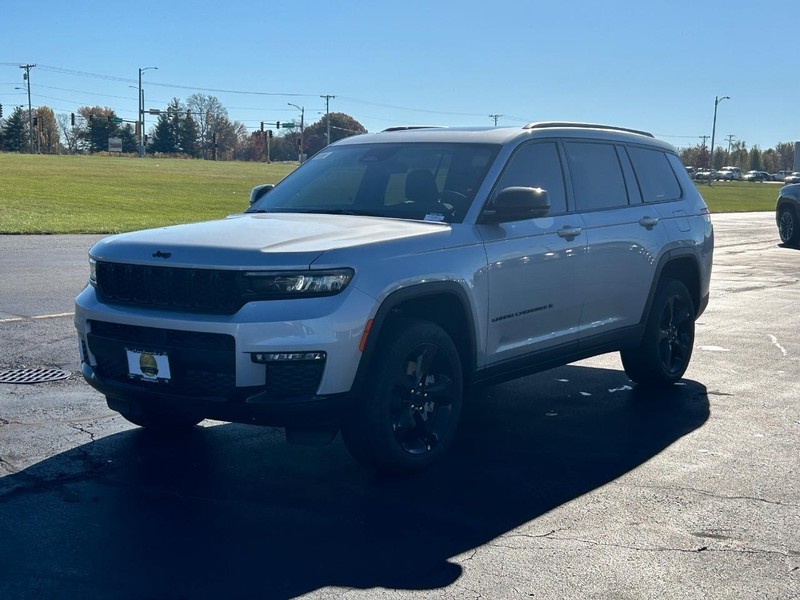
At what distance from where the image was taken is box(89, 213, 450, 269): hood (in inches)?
204

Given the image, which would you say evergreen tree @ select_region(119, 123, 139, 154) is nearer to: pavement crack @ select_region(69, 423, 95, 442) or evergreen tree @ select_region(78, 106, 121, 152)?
evergreen tree @ select_region(78, 106, 121, 152)

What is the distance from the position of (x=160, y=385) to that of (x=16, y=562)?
1.22 metres

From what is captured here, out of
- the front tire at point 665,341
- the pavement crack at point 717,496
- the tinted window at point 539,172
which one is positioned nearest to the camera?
the pavement crack at point 717,496

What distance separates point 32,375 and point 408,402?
3636 millimetres

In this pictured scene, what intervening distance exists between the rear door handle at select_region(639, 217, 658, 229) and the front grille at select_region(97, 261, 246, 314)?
3.60 m

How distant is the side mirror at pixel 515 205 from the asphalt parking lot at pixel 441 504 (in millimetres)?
1394

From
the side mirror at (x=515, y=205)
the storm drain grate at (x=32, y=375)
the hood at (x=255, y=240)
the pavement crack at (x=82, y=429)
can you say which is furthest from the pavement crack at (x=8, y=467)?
the side mirror at (x=515, y=205)

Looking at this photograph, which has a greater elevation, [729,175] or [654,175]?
[654,175]

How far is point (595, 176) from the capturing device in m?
→ 7.47

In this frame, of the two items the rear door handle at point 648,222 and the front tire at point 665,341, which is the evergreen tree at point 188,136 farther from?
the rear door handle at point 648,222

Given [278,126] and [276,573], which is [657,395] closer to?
[276,573]

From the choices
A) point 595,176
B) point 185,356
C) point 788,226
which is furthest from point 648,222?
point 788,226

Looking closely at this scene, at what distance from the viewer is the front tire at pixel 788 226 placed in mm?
23734

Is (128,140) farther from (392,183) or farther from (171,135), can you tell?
(392,183)
